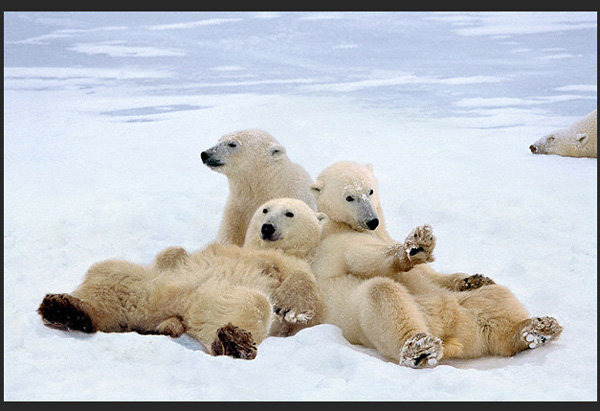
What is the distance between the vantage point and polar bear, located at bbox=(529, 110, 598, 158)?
33.6 ft


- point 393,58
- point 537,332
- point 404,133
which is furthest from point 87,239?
point 393,58

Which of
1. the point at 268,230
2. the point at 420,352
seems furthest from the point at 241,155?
the point at 420,352

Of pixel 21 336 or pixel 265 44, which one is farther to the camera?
pixel 265 44

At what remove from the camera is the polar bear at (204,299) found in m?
4.34

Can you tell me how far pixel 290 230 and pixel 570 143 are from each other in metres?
6.19

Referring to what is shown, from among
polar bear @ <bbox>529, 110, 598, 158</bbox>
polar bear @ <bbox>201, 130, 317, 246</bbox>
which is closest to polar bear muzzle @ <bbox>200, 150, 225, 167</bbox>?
polar bear @ <bbox>201, 130, 317, 246</bbox>

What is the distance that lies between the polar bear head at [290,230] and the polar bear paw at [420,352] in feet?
3.90

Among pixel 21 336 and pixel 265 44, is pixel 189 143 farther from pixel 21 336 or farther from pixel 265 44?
pixel 265 44

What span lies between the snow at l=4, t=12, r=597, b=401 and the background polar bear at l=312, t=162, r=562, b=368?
13 centimetres

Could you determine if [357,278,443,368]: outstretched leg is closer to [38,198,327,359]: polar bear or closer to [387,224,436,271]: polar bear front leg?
[387,224,436,271]: polar bear front leg

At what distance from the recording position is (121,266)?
187 inches

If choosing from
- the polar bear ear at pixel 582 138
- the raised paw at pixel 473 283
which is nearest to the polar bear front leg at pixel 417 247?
the raised paw at pixel 473 283

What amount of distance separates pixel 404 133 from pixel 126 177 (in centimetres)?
394

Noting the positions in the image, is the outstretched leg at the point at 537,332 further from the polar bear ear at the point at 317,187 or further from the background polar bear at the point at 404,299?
the polar bear ear at the point at 317,187
